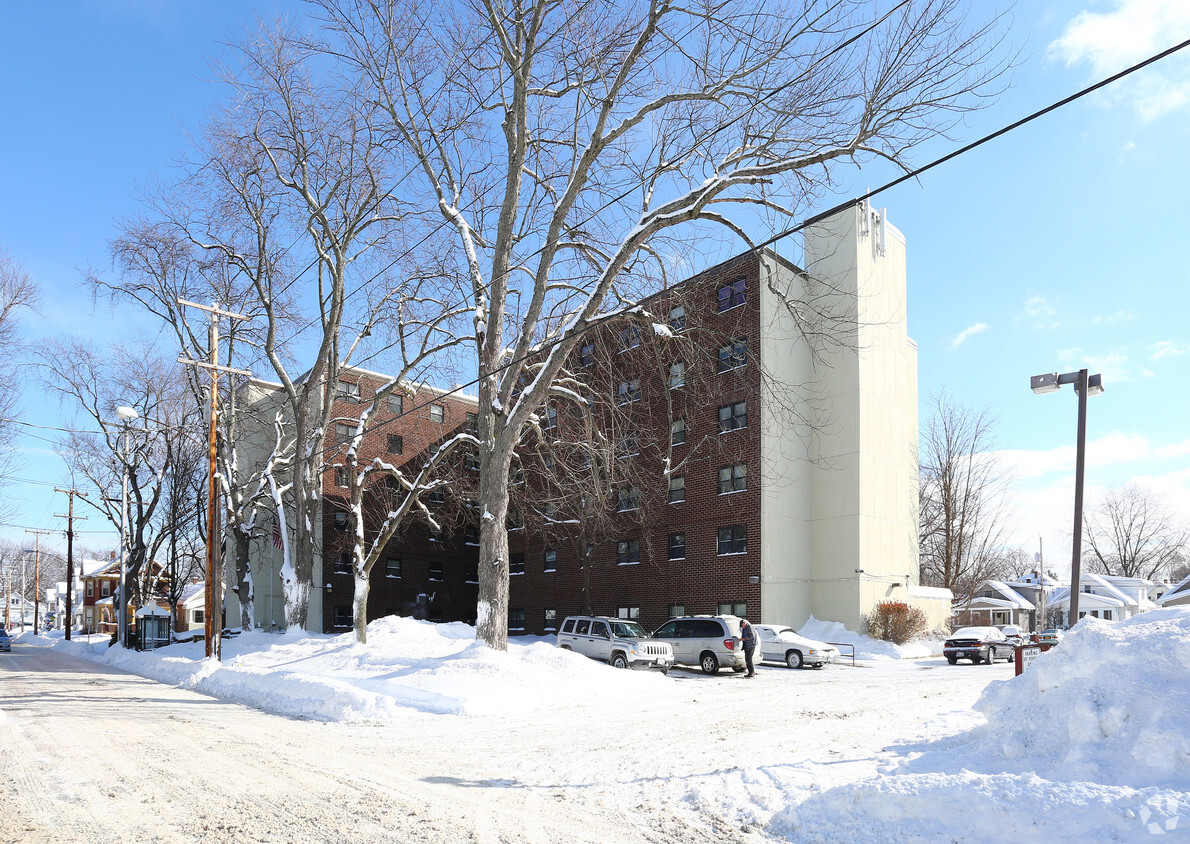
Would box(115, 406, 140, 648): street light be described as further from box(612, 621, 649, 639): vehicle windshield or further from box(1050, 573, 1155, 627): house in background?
box(1050, 573, 1155, 627): house in background

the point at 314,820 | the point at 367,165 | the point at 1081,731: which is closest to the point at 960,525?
the point at 367,165

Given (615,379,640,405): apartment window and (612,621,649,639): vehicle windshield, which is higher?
(615,379,640,405): apartment window

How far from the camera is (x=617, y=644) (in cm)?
2448

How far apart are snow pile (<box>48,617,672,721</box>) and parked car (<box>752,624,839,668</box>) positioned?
30.7ft

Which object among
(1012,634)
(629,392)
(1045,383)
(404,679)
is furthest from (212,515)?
(1012,634)

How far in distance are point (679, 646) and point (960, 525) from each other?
27768 millimetres

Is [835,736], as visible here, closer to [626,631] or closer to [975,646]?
[626,631]

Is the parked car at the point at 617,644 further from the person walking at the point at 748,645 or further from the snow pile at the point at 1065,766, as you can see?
the snow pile at the point at 1065,766

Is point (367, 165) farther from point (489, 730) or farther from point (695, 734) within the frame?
point (695, 734)

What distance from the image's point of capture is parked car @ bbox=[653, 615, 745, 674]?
2488 cm

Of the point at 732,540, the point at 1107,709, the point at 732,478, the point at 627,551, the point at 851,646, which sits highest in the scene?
the point at 732,478

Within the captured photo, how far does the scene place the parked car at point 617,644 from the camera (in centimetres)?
2434

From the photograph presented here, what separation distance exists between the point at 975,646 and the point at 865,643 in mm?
4255

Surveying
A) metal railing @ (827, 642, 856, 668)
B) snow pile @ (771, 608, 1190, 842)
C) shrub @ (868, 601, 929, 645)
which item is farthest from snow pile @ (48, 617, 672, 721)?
shrub @ (868, 601, 929, 645)
